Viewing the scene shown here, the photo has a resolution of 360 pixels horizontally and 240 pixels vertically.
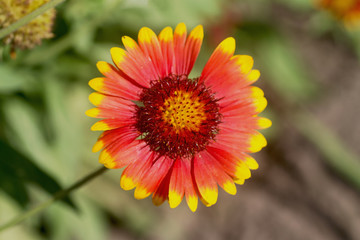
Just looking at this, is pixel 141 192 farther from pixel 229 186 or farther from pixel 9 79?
pixel 9 79

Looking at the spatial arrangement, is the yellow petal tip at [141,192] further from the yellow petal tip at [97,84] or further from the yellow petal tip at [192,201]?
the yellow petal tip at [97,84]

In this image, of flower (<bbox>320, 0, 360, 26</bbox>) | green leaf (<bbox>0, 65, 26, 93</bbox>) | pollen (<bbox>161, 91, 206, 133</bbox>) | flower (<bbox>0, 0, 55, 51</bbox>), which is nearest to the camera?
flower (<bbox>0, 0, 55, 51</bbox>)

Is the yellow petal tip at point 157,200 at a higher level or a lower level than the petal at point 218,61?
lower

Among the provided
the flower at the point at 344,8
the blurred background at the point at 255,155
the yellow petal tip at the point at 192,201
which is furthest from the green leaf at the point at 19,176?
the flower at the point at 344,8

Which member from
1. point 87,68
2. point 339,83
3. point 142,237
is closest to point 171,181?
point 87,68

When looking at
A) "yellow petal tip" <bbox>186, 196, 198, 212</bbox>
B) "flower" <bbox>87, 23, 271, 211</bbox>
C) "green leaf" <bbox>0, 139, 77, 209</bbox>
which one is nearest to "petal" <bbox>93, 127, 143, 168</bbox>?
"flower" <bbox>87, 23, 271, 211</bbox>

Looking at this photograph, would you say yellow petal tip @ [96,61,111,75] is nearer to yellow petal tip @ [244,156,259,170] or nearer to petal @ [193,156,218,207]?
petal @ [193,156,218,207]
